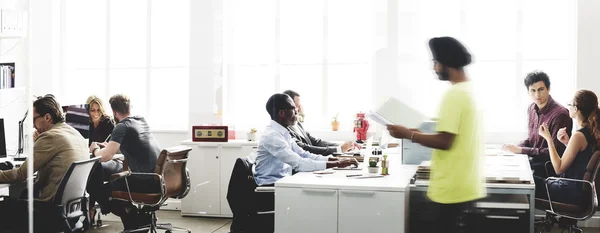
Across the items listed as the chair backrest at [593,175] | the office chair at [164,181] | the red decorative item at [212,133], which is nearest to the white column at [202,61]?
the red decorative item at [212,133]

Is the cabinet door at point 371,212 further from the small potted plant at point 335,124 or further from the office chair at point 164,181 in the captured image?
the small potted plant at point 335,124

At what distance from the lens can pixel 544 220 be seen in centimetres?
529

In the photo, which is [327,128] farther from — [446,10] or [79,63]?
[79,63]

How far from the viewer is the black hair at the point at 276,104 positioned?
14.2 ft

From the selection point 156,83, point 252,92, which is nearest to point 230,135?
point 252,92

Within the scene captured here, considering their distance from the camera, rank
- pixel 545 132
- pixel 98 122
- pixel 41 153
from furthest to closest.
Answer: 1. pixel 98 122
2. pixel 545 132
3. pixel 41 153

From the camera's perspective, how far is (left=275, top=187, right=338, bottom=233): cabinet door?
3.28 metres

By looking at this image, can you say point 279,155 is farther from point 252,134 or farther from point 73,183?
point 252,134

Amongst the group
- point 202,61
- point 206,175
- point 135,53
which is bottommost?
point 206,175

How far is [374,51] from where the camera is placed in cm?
657

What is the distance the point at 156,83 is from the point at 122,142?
2242 mm

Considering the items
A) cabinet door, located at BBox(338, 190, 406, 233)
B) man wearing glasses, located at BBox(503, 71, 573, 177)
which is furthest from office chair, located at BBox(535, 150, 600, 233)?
cabinet door, located at BBox(338, 190, 406, 233)

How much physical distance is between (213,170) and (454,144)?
12.5 feet

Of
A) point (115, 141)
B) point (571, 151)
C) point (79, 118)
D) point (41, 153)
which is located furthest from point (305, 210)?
point (79, 118)
